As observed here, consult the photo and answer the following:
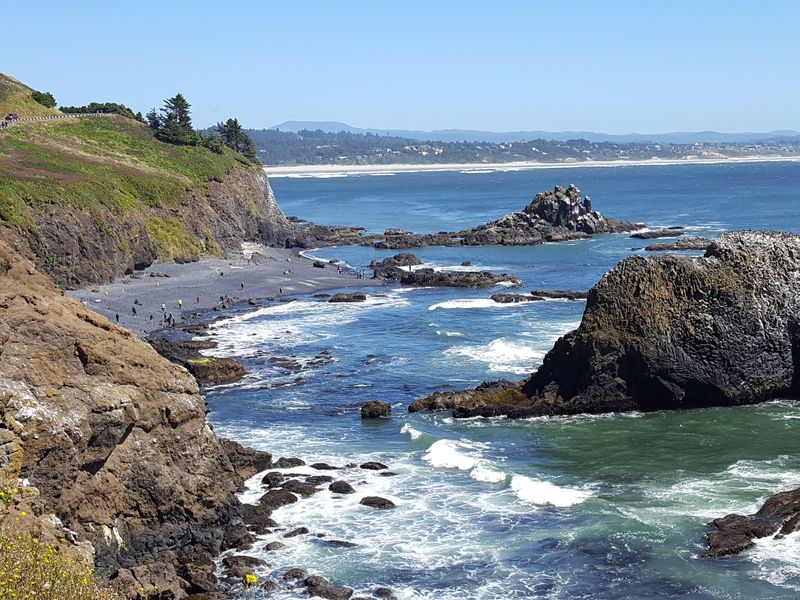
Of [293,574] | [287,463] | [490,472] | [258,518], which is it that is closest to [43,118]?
[287,463]

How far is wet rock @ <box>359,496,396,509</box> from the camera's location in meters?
33.7

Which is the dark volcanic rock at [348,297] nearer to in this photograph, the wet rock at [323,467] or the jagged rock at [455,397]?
the jagged rock at [455,397]

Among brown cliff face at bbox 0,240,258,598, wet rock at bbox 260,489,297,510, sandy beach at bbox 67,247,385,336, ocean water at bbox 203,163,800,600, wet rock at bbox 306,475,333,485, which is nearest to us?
brown cliff face at bbox 0,240,258,598

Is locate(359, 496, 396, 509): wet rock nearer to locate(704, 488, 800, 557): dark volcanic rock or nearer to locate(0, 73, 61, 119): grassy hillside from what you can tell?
locate(704, 488, 800, 557): dark volcanic rock

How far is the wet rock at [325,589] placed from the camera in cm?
2711

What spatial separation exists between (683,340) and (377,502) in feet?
55.0

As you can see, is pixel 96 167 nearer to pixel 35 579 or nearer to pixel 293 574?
pixel 293 574

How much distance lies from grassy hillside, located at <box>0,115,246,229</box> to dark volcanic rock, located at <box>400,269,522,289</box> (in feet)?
88.2

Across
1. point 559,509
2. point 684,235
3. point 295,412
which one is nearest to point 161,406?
point 559,509

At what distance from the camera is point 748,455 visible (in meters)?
37.5

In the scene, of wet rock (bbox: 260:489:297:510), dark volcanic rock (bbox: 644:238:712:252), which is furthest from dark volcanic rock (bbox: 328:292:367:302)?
wet rock (bbox: 260:489:297:510)

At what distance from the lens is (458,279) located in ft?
Answer: 286

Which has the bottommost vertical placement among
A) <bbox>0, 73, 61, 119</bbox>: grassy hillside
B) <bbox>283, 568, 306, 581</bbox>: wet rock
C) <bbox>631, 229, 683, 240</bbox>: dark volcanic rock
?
<bbox>283, 568, 306, 581</bbox>: wet rock

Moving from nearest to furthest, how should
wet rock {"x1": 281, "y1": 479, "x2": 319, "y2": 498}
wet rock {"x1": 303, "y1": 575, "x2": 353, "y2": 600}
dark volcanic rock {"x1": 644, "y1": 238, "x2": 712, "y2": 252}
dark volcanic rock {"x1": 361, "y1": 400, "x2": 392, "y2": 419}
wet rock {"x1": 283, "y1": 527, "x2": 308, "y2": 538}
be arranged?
wet rock {"x1": 303, "y1": 575, "x2": 353, "y2": 600}
wet rock {"x1": 283, "y1": 527, "x2": 308, "y2": 538}
wet rock {"x1": 281, "y1": 479, "x2": 319, "y2": 498}
dark volcanic rock {"x1": 361, "y1": 400, "x2": 392, "y2": 419}
dark volcanic rock {"x1": 644, "y1": 238, "x2": 712, "y2": 252}
